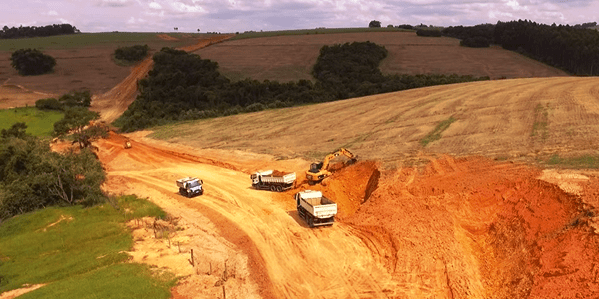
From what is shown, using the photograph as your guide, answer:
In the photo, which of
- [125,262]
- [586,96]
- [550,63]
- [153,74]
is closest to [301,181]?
[125,262]

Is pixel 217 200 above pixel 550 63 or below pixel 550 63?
below

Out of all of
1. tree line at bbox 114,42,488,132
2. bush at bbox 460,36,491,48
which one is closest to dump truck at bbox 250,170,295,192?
tree line at bbox 114,42,488,132

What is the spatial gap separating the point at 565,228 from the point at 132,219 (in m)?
26.7

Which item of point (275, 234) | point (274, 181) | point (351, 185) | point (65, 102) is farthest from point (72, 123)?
point (275, 234)

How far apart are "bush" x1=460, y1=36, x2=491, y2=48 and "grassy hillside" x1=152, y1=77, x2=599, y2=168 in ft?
174

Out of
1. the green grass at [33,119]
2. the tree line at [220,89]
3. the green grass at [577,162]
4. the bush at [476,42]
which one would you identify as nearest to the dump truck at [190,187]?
the green grass at [577,162]

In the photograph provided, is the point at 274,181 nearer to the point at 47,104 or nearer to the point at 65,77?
the point at 47,104

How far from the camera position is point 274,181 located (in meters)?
35.0

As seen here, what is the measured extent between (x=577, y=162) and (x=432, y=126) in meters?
17.2

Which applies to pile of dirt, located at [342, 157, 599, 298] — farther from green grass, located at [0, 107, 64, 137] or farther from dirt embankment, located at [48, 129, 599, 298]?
green grass, located at [0, 107, 64, 137]

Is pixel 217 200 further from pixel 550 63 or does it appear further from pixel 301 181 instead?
pixel 550 63

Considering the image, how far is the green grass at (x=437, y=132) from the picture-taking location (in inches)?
1573

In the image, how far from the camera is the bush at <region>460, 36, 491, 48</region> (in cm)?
11251

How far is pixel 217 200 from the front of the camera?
1344 inches
